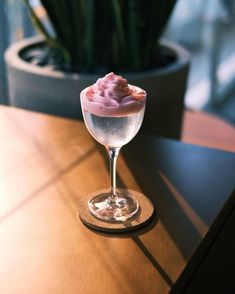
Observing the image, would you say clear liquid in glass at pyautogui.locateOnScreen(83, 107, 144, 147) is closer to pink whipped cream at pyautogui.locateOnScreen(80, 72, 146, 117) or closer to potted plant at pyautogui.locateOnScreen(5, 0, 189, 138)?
pink whipped cream at pyautogui.locateOnScreen(80, 72, 146, 117)

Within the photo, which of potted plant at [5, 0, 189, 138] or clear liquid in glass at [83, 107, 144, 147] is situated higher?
clear liquid in glass at [83, 107, 144, 147]

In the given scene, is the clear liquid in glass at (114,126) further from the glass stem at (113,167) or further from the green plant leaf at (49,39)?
the green plant leaf at (49,39)

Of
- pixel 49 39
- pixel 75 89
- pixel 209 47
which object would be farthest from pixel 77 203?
pixel 209 47

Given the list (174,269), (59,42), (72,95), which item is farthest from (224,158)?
(59,42)

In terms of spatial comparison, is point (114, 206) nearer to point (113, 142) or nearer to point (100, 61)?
point (113, 142)

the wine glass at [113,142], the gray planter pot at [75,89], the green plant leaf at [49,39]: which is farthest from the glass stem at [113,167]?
the green plant leaf at [49,39]

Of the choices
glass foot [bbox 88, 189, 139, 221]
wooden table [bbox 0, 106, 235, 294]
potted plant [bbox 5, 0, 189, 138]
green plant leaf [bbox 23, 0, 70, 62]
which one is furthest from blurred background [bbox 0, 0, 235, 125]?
glass foot [bbox 88, 189, 139, 221]

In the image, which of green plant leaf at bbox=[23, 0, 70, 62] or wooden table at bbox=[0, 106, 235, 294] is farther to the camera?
green plant leaf at bbox=[23, 0, 70, 62]
